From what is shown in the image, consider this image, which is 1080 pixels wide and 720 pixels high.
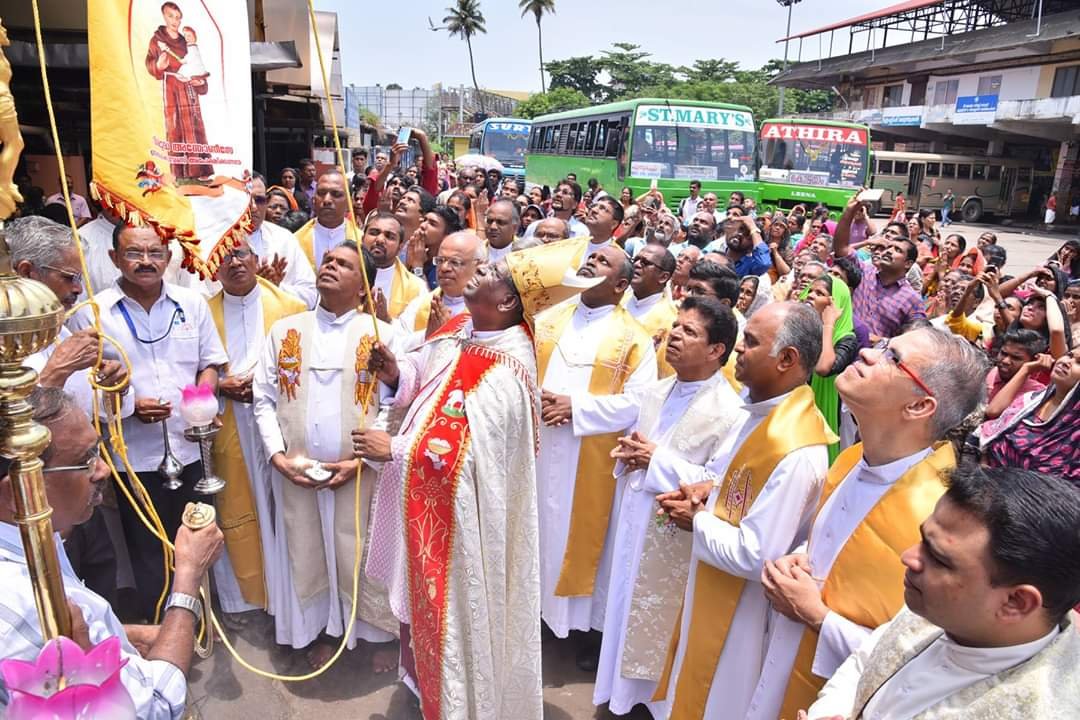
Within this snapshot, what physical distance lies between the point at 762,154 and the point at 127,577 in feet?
49.0

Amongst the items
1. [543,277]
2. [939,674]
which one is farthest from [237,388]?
[939,674]

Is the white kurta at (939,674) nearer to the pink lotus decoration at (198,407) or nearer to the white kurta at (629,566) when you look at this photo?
the white kurta at (629,566)

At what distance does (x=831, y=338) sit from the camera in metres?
4.27

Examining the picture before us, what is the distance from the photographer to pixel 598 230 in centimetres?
632

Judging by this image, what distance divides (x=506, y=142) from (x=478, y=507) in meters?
24.4

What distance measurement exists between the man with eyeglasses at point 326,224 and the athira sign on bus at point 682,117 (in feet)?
32.2

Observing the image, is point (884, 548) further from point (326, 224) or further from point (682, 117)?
point (682, 117)

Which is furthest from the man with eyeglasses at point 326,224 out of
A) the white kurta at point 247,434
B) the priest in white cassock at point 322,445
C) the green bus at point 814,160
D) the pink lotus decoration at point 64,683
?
the green bus at point 814,160

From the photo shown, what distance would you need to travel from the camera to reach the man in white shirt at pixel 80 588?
133cm

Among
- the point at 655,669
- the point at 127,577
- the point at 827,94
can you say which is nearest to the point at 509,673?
the point at 655,669

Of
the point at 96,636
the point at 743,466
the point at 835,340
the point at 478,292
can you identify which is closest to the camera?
the point at 96,636

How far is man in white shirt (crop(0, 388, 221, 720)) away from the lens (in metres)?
1.33

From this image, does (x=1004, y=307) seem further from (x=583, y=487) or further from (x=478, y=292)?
(x=478, y=292)

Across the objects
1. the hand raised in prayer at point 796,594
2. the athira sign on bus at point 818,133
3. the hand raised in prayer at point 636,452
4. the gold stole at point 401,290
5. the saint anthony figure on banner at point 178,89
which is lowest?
the hand raised in prayer at point 796,594
